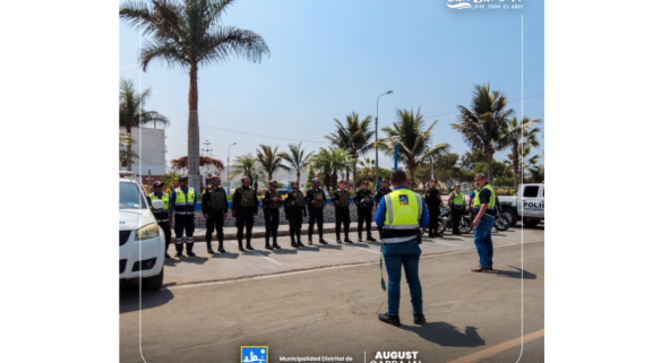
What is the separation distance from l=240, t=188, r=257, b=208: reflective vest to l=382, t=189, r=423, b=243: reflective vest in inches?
194

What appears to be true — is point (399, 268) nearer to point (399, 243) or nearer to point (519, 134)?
point (399, 243)

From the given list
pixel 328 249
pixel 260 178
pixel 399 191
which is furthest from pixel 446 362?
pixel 260 178

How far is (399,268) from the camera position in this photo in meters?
3.94

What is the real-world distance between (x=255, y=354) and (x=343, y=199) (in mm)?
6847

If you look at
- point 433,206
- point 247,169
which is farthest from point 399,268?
point 247,169

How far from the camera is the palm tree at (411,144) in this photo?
4723mm

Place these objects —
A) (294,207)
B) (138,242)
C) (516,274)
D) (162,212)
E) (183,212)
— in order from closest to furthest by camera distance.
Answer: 1. (138,242)
2. (516,274)
3. (162,212)
4. (183,212)
5. (294,207)

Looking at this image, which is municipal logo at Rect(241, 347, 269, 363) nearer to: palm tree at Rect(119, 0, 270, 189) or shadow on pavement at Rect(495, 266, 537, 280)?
palm tree at Rect(119, 0, 270, 189)

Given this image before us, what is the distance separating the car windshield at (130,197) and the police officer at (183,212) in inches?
78.4

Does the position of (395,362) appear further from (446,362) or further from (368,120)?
(368,120)

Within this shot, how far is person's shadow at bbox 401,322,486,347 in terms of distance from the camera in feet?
11.1

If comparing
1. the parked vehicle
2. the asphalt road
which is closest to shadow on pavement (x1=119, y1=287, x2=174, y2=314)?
the asphalt road

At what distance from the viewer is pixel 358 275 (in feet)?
19.9

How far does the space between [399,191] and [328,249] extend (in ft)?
16.6
